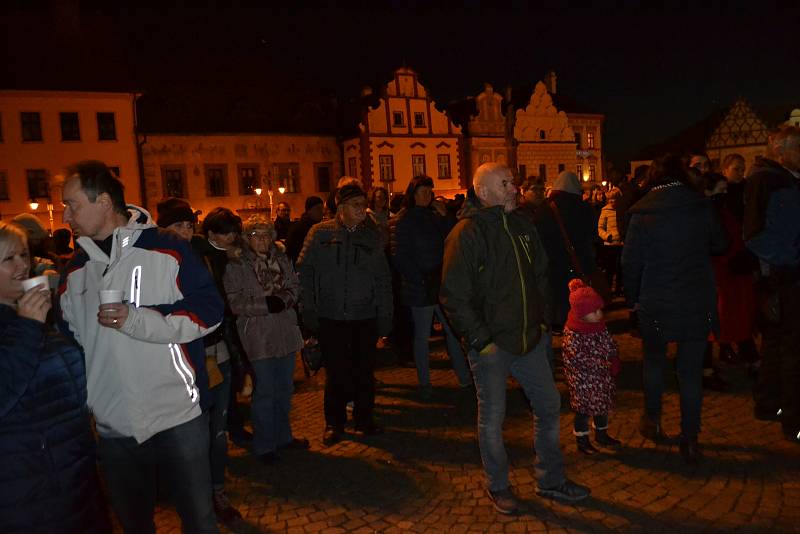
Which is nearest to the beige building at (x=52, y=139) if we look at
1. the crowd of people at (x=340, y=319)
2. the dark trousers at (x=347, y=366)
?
the crowd of people at (x=340, y=319)

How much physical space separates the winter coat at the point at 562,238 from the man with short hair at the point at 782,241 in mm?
1498

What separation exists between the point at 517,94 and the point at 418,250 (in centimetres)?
4168

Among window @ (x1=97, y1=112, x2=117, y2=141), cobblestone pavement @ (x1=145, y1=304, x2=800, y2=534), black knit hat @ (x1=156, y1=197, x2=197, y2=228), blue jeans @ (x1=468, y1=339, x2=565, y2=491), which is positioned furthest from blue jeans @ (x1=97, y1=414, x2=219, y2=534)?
window @ (x1=97, y1=112, x2=117, y2=141)

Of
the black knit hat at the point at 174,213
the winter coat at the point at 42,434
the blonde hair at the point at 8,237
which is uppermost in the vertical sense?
the black knit hat at the point at 174,213

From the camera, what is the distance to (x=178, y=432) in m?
2.82

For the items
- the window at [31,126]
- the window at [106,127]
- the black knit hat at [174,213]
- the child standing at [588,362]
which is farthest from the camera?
the window at [106,127]

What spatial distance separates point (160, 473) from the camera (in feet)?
9.59

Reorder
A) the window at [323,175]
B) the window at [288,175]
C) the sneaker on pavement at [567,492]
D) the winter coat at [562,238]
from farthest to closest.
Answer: the window at [323,175]
the window at [288,175]
the winter coat at [562,238]
the sneaker on pavement at [567,492]

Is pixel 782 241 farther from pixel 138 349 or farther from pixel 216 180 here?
pixel 216 180

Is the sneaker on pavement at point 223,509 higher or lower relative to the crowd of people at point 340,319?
lower

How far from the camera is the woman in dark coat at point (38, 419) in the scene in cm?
236

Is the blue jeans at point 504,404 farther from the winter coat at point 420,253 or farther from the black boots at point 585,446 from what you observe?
the winter coat at point 420,253

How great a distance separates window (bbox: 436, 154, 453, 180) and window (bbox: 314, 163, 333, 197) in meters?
6.66

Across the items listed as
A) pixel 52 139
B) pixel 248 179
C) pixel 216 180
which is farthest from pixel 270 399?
pixel 248 179
